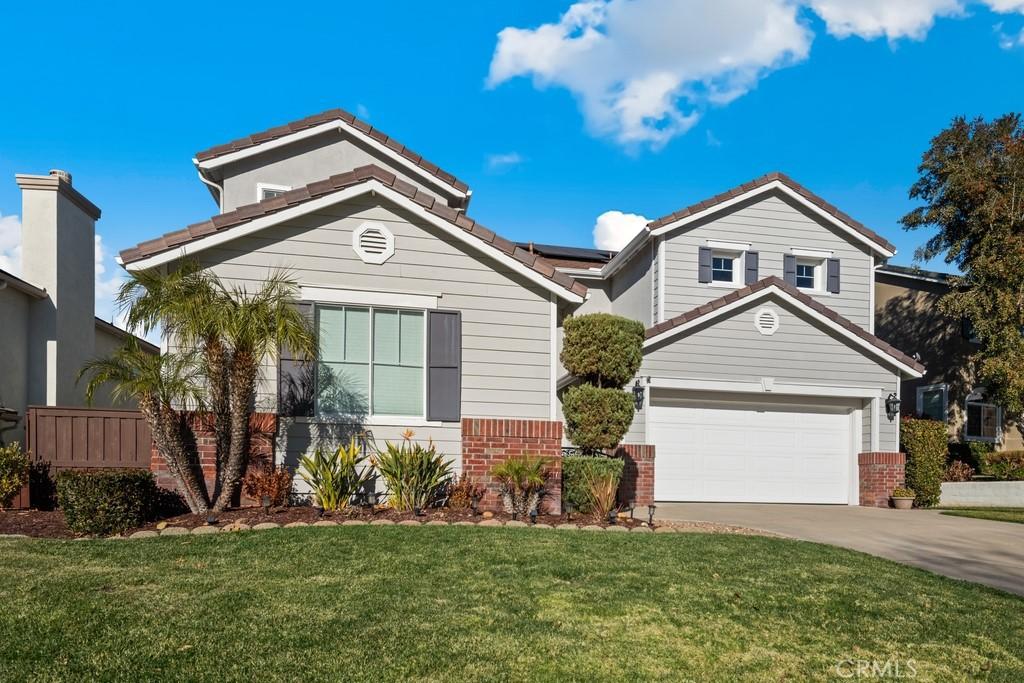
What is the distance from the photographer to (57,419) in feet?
34.5

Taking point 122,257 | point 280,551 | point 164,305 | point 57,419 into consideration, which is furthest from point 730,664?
point 57,419

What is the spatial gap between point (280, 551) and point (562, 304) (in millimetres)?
5826

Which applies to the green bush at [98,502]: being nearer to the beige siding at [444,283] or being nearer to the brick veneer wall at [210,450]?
the brick veneer wall at [210,450]

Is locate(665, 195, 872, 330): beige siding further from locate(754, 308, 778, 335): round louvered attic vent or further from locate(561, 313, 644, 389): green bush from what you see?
locate(561, 313, 644, 389): green bush

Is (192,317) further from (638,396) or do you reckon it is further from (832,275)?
(832,275)

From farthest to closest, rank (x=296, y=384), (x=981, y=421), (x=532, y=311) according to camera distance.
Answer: (x=981, y=421) → (x=532, y=311) → (x=296, y=384)

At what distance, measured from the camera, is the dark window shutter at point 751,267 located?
18.6m

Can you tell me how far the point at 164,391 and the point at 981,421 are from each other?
863 inches

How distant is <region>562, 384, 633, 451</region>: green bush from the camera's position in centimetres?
1191

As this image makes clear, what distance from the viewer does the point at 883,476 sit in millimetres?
15383

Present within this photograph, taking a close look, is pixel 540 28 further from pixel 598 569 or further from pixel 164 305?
pixel 598 569

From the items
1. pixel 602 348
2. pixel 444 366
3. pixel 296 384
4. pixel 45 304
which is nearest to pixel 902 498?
pixel 602 348

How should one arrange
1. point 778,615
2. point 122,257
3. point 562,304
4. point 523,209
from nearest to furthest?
1. point 778,615
2. point 122,257
3. point 562,304
4. point 523,209

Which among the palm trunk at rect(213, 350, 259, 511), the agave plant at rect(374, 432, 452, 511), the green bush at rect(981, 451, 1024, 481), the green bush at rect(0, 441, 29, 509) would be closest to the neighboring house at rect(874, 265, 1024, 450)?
the green bush at rect(981, 451, 1024, 481)
